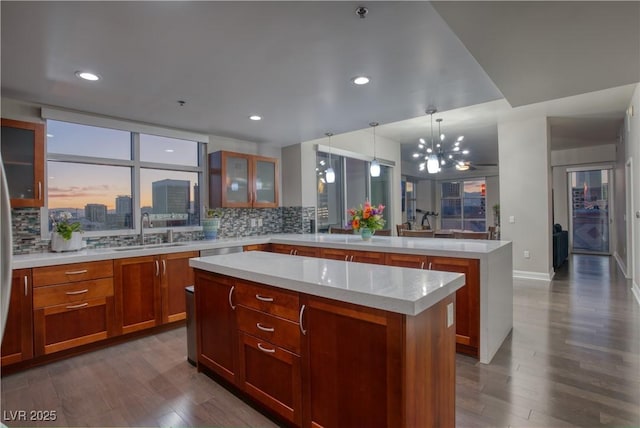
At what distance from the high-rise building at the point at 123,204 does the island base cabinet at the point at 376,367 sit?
129 inches

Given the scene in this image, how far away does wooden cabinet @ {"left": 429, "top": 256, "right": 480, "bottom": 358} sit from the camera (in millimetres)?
2707

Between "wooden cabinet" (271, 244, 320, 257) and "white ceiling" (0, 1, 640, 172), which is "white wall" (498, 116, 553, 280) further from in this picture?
"wooden cabinet" (271, 244, 320, 257)

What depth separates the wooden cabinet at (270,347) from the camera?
1766 mm

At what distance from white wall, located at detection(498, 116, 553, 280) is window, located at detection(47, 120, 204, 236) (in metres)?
5.25

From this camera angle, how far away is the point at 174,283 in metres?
3.61

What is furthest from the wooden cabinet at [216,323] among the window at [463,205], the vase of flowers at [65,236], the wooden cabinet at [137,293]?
the window at [463,205]

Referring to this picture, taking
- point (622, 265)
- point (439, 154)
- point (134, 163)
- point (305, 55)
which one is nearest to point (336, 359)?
point (305, 55)

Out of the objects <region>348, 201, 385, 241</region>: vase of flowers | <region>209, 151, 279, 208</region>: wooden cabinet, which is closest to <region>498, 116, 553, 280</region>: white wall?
<region>348, 201, 385, 241</region>: vase of flowers

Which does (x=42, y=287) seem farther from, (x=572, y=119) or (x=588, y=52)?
(x=572, y=119)

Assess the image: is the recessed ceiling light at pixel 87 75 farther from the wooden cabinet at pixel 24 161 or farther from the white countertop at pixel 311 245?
the white countertop at pixel 311 245

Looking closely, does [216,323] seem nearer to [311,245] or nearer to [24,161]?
[311,245]

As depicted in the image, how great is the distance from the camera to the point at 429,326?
1508 millimetres

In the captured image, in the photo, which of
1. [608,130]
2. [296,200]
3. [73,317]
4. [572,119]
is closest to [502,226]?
[572,119]

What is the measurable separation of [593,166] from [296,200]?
7682 millimetres
